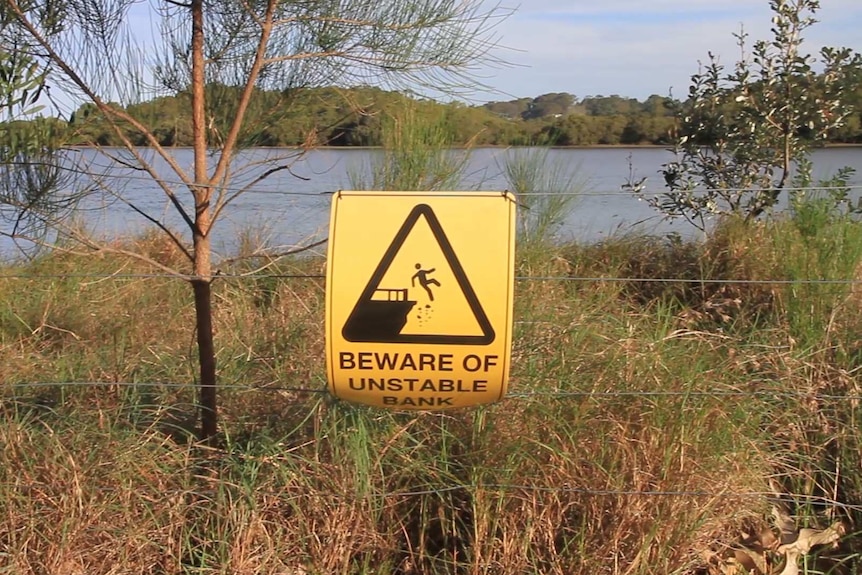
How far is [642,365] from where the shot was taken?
126 inches

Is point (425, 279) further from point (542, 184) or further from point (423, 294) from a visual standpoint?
point (542, 184)

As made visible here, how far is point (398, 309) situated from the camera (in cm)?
218

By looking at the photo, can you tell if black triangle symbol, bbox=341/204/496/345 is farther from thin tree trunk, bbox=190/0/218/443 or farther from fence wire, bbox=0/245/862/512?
thin tree trunk, bbox=190/0/218/443

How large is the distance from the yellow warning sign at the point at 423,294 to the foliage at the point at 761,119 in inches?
140

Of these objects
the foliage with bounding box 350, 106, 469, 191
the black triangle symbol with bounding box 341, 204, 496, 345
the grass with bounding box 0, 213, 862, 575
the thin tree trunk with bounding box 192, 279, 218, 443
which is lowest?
the grass with bounding box 0, 213, 862, 575

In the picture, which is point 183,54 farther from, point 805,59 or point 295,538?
point 805,59

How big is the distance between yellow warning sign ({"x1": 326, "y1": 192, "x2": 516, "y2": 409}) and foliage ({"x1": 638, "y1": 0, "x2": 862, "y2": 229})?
3546 mm

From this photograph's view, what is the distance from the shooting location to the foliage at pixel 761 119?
18.1 ft

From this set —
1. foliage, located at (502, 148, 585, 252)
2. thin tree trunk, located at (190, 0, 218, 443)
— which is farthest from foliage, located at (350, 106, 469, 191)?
thin tree trunk, located at (190, 0, 218, 443)

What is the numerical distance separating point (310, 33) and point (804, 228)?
9.49 feet

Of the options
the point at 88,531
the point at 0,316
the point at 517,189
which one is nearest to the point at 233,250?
the point at 0,316

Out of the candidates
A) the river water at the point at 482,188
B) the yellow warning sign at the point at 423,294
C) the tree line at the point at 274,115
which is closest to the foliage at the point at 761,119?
the river water at the point at 482,188

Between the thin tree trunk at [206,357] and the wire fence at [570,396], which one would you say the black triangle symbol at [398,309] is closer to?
the wire fence at [570,396]

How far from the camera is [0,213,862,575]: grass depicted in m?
2.72
